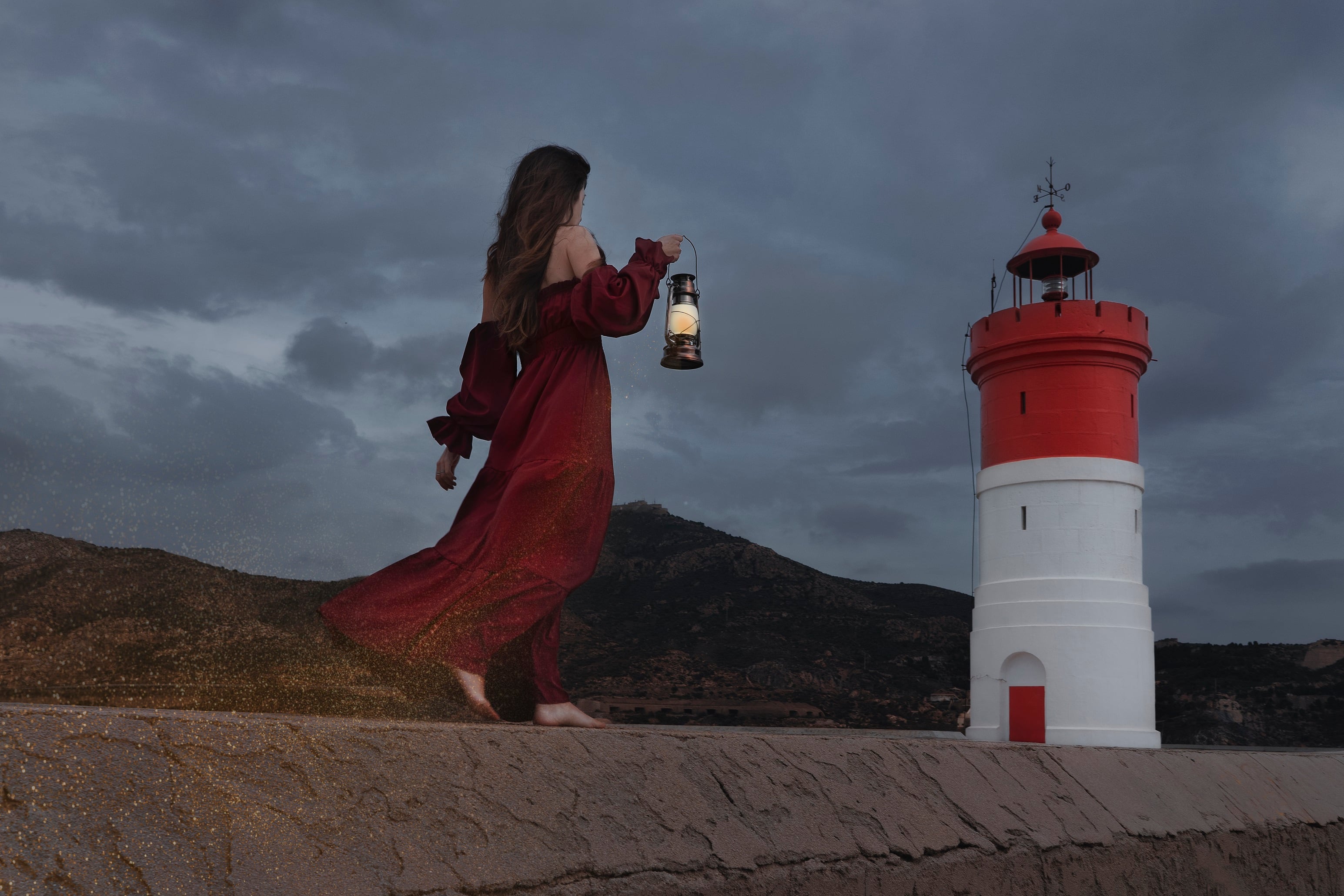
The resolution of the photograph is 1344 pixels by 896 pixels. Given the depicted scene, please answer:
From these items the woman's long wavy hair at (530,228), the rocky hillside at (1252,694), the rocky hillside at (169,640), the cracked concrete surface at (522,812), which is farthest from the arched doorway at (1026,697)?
the woman's long wavy hair at (530,228)

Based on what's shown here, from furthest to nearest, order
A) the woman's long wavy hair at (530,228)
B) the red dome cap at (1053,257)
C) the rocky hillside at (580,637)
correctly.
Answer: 1. the red dome cap at (1053,257)
2. the rocky hillside at (580,637)
3. the woman's long wavy hair at (530,228)

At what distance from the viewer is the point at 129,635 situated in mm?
7430

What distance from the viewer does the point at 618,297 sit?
3326mm

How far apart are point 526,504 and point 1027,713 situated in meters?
6.20

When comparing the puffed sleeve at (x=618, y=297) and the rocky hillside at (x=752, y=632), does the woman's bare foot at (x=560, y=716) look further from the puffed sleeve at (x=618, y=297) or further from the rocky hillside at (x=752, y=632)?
the rocky hillside at (x=752, y=632)

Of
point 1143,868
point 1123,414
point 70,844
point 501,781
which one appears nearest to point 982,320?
point 1123,414

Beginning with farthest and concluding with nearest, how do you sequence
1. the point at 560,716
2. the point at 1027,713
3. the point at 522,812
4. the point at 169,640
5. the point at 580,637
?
the point at 580,637, the point at 1027,713, the point at 169,640, the point at 560,716, the point at 522,812

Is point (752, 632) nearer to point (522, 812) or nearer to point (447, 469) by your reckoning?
point (447, 469)

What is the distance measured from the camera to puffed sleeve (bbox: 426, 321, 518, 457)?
367 centimetres

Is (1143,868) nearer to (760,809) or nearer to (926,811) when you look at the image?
(926,811)

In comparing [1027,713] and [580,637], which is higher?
[580,637]

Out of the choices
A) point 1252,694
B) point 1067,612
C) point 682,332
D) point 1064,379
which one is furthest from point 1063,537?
point 1252,694

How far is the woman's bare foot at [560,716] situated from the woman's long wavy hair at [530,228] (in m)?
1.21

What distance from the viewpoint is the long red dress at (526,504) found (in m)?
3.13
